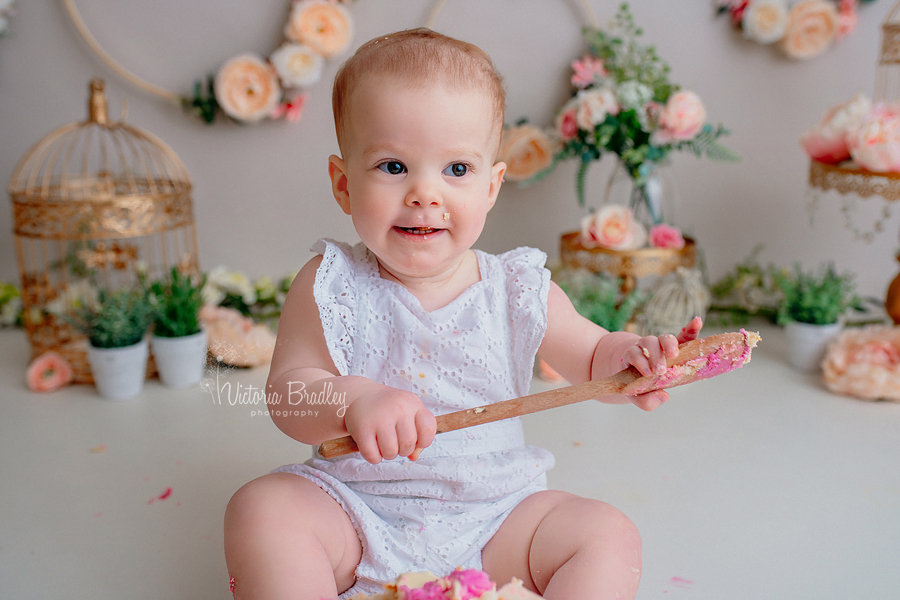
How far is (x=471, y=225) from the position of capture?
79 cm

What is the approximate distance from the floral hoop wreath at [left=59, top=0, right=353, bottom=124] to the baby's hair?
1.08m

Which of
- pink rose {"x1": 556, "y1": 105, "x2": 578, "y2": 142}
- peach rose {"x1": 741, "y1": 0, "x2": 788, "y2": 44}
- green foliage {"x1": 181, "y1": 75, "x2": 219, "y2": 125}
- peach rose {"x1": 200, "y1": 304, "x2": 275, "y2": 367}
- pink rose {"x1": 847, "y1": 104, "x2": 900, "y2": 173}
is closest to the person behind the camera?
pink rose {"x1": 847, "y1": 104, "x2": 900, "y2": 173}

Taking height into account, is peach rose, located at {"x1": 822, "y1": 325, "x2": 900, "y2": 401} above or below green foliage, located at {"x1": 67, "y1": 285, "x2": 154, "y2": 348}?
below

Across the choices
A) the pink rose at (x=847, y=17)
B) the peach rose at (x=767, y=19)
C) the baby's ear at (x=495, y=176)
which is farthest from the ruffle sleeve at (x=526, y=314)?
the pink rose at (x=847, y=17)

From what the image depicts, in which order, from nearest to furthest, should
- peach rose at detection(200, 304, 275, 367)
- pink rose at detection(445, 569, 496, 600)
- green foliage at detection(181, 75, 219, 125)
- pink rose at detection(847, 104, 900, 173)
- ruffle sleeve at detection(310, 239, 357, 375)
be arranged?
pink rose at detection(445, 569, 496, 600) → ruffle sleeve at detection(310, 239, 357, 375) → pink rose at detection(847, 104, 900, 173) → peach rose at detection(200, 304, 275, 367) → green foliage at detection(181, 75, 219, 125)

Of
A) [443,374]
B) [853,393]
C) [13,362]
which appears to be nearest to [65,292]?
[13,362]

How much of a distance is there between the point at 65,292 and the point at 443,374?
132cm

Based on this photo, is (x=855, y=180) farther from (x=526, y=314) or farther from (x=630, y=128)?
(x=526, y=314)

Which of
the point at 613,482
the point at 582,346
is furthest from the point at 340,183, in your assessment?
the point at 613,482

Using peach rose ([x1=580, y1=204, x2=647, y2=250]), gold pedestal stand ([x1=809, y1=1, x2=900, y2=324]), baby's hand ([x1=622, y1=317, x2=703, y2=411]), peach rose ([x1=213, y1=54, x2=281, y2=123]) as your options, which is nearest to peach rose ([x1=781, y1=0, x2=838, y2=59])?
gold pedestal stand ([x1=809, y1=1, x2=900, y2=324])

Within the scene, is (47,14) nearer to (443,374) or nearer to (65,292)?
(65,292)

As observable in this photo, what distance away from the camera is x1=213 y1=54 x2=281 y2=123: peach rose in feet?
5.93

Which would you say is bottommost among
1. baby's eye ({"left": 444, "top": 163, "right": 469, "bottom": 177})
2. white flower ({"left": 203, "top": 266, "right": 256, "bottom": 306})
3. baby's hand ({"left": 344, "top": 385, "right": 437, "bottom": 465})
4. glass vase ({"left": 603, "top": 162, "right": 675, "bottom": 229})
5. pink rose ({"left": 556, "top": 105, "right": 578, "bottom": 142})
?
white flower ({"left": 203, "top": 266, "right": 256, "bottom": 306})

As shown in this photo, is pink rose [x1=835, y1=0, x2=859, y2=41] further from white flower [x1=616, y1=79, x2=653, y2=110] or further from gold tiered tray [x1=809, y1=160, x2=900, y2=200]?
white flower [x1=616, y1=79, x2=653, y2=110]
